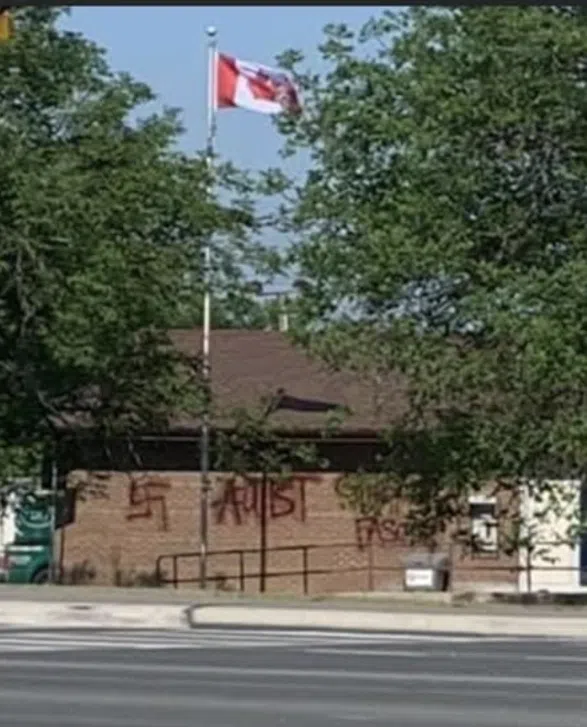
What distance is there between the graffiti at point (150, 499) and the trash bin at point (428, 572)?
199 inches

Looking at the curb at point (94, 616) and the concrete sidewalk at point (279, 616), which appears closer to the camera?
the concrete sidewalk at point (279, 616)

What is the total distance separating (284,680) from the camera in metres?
15.7

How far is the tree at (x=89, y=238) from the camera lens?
2862cm

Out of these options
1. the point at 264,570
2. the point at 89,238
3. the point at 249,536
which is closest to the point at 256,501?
the point at 249,536

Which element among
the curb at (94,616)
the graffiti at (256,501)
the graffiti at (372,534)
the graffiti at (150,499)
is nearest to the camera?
the curb at (94,616)

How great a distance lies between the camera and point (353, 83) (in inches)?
1067

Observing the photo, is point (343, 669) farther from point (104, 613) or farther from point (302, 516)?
point (302, 516)

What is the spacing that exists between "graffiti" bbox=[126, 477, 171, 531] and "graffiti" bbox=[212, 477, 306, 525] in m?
0.93

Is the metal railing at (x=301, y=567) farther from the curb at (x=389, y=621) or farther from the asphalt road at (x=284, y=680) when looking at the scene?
the asphalt road at (x=284, y=680)

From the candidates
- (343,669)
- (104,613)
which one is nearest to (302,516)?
(104,613)

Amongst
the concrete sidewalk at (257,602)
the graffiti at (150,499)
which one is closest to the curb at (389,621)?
the concrete sidewalk at (257,602)

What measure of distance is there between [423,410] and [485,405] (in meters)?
1.01

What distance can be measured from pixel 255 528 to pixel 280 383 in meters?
3.84

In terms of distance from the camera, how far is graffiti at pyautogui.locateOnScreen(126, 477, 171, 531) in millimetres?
37719
